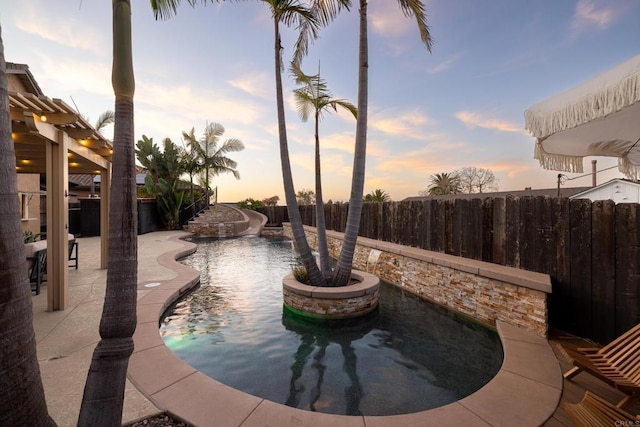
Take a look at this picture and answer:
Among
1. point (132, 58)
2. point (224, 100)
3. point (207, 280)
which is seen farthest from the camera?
point (224, 100)

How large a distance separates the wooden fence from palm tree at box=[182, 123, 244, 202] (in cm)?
2073

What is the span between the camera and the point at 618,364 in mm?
2438

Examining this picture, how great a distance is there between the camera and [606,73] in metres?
2.35

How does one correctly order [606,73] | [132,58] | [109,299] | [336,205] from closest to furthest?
[109,299] < [132,58] < [606,73] < [336,205]

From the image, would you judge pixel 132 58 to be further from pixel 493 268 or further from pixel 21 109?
pixel 493 268

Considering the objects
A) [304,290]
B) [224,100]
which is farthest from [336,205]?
[304,290]

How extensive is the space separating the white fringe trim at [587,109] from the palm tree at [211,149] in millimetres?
22625

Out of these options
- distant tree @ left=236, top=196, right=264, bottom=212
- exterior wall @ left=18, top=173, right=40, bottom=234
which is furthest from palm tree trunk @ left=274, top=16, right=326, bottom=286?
distant tree @ left=236, top=196, right=264, bottom=212

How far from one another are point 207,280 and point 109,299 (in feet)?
20.1

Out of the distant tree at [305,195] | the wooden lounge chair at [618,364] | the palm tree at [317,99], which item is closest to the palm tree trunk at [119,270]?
the wooden lounge chair at [618,364]

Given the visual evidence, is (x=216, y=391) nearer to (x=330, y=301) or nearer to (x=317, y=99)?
(x=330, y=301)

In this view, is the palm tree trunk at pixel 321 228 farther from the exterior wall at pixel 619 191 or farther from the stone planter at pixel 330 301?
the exterior wall at pixel 619 191

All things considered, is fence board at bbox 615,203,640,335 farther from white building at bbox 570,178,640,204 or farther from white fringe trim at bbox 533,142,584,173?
white building at bbox 570,178,640,204

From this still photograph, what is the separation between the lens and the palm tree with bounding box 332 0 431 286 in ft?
16.6
